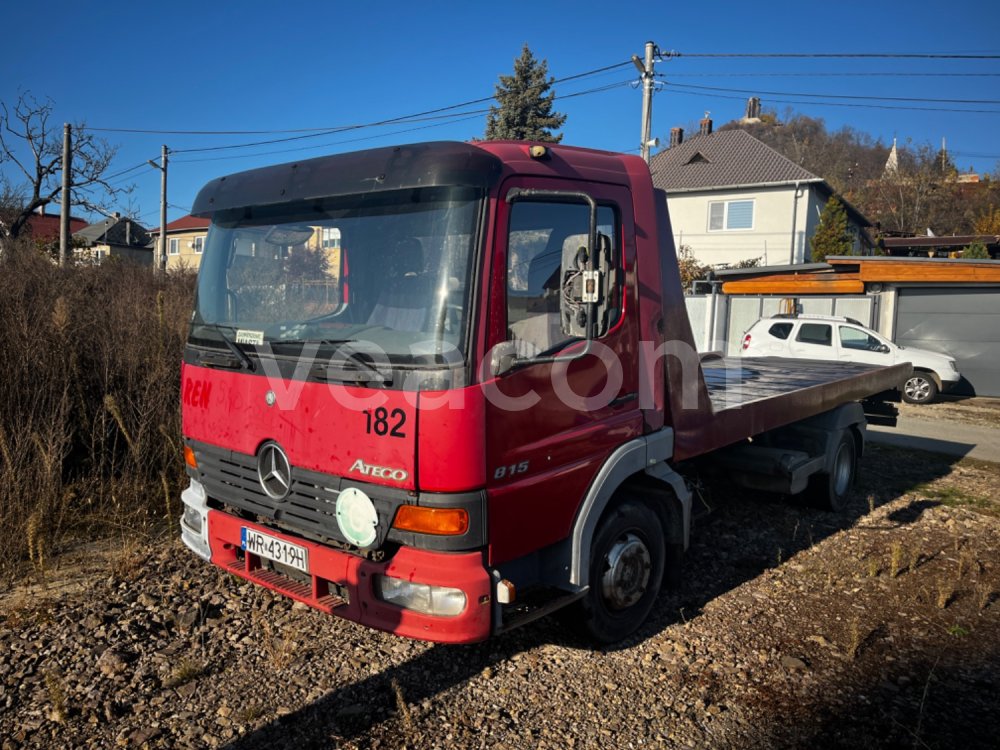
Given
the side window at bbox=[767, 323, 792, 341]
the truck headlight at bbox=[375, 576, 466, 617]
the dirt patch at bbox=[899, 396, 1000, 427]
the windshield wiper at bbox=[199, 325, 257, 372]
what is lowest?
the dirt patch at bbox=[899, 396, 1000, 427]

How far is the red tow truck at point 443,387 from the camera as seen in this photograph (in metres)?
3.01

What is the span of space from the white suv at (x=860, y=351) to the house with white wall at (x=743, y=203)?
15.7m

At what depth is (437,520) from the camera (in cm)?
300

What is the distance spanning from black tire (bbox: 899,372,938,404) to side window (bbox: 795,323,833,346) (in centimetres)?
194

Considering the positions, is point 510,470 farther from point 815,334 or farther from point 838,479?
point 815,334

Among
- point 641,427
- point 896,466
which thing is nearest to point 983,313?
point 896,466

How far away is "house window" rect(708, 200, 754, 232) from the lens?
103 ft

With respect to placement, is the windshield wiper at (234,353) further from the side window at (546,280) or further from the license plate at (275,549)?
the side window at (546,280)

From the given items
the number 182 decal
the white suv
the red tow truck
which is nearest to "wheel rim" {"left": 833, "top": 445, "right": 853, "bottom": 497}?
the red tow truck

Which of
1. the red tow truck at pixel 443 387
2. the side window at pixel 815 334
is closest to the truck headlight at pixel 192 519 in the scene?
the red tow truck at pixel 443 387

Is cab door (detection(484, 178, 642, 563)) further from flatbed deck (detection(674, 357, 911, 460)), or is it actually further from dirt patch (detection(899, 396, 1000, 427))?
dirt patch (detection(899, 396, 1000, 427))

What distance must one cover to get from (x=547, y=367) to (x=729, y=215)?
30927 millimetres

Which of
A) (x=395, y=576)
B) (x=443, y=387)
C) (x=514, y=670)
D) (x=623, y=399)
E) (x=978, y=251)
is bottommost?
(x=514, y=670)

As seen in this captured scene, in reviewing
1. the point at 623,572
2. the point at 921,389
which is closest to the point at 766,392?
the point at 623,572
